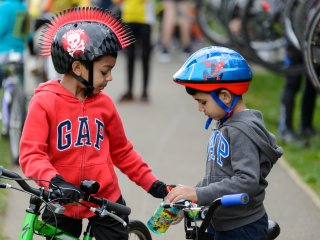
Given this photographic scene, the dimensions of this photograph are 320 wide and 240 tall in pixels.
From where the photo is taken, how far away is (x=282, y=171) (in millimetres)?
8562

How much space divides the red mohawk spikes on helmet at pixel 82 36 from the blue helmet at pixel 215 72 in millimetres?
406

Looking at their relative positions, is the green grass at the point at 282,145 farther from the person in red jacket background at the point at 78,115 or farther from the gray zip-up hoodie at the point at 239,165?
the gray zip-up hoodie at the point at 239,165

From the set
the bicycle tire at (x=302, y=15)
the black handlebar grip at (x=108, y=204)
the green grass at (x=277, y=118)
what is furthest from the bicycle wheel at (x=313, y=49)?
the black handlebar grip at (x=108, y=204)

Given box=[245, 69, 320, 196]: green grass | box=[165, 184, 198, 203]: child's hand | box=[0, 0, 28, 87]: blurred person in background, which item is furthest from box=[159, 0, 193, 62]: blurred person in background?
box=[165, 184, 198, 203]: child's hand

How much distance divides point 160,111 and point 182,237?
5661 mm

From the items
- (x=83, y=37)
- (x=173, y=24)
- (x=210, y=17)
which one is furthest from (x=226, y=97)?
(x=173, y=24)

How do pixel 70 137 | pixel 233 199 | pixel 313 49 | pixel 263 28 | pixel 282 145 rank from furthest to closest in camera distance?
pixel 263 28, pixel 282 145, pixel 313 49, pixel 70 137, pixel 233 199

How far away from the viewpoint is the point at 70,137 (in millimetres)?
4438

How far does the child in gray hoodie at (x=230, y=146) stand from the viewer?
415cm

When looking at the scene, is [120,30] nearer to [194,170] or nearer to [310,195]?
[310,195]

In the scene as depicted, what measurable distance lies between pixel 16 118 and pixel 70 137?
4.63 m

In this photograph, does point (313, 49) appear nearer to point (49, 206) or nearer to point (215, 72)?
point (215, 72)

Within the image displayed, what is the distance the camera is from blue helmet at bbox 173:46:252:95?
4.21 meters

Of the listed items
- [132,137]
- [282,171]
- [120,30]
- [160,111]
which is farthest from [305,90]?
[120,30]
